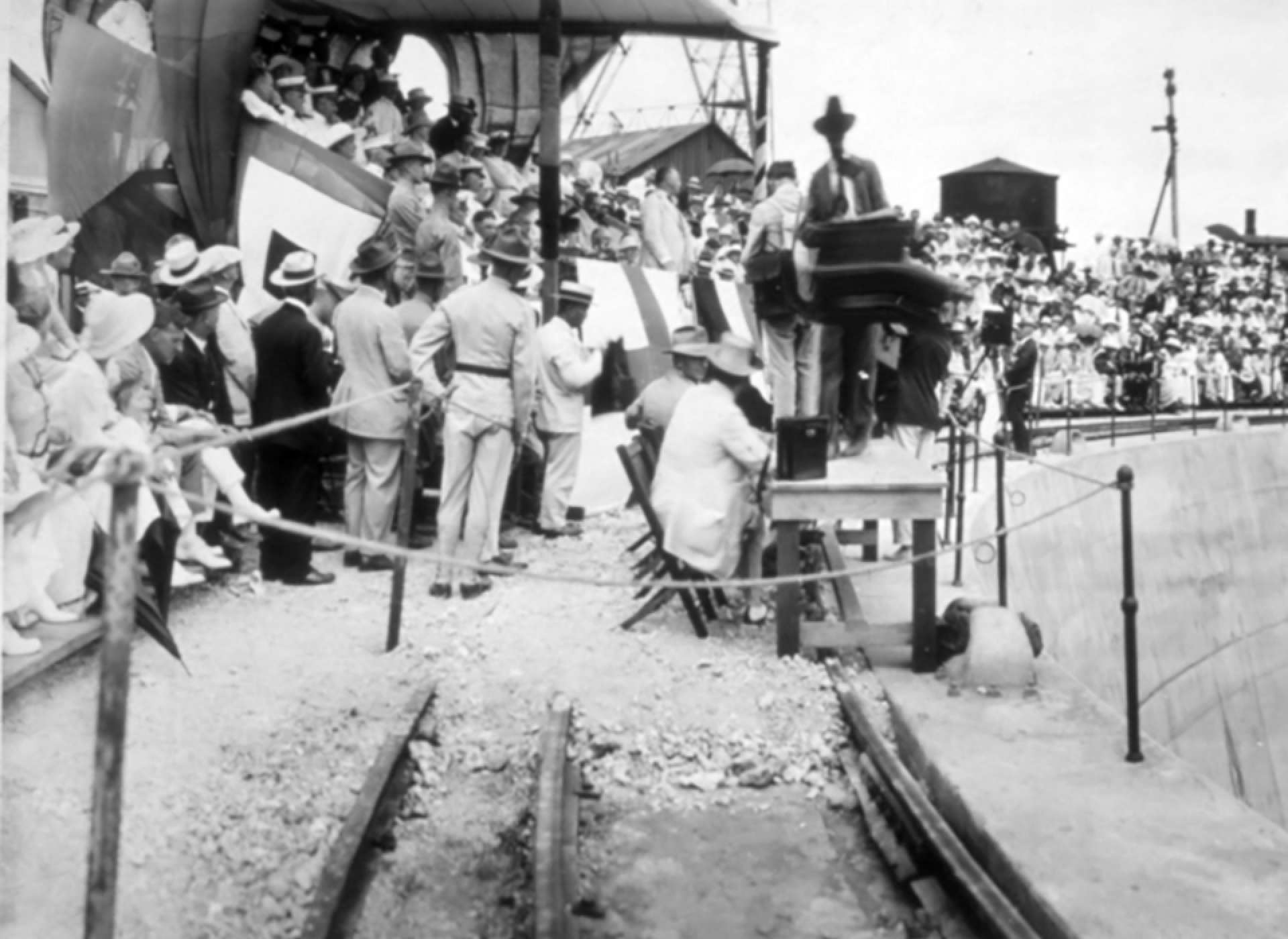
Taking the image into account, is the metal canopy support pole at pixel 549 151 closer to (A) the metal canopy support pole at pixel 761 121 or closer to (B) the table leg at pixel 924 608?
(A) the metal canopy support pole at pixel 761 121

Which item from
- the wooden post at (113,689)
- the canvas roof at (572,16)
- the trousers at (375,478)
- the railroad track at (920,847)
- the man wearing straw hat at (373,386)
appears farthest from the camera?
the canvas roof at (572,16)

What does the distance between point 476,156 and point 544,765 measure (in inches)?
414

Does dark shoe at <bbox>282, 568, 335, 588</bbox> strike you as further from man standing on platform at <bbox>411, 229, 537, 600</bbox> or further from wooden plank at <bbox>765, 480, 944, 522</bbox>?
wooden plank at <bbox>765, 480, 944, 522</bbox>

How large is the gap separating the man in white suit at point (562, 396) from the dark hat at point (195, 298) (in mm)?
2711

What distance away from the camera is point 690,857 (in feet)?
16.6

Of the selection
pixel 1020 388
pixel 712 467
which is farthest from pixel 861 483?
pixel 1020 388

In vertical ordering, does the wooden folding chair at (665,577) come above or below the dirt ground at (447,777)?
above

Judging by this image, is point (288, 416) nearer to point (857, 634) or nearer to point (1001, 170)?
point (857, 634)

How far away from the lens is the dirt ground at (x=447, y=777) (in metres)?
4.41

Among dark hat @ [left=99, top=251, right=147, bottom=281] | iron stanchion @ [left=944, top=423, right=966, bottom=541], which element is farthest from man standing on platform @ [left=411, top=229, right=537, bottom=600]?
iron stanchion @ [left=944, top=423, right=966, bottom=541]

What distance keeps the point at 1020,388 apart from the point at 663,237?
431 centimetres

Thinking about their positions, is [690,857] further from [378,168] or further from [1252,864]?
[378,168]

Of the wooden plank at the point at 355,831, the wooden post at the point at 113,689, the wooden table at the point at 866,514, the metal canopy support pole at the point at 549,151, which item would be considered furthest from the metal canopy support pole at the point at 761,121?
the wooden post at the point at 113,689

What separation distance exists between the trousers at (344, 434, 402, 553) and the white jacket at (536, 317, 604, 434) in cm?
176
